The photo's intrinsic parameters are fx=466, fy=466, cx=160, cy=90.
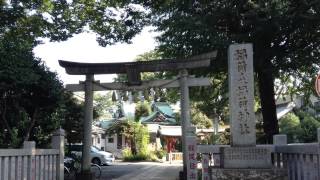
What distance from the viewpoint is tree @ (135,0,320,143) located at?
1855cm

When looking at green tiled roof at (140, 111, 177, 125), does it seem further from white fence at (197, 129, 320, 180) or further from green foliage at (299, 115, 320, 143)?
white fence at (197, 129, 320, 180)

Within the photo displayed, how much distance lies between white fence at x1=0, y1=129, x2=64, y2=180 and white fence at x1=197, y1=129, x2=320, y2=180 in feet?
12.7

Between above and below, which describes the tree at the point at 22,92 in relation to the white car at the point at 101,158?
above

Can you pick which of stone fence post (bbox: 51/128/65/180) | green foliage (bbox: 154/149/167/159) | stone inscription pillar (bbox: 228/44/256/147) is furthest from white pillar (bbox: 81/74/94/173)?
green foliage (bbox: 154/149/167/159)

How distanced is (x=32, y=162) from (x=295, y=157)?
5677 mm

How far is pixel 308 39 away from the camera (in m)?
19.9

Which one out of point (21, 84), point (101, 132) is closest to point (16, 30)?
point (21, 84)

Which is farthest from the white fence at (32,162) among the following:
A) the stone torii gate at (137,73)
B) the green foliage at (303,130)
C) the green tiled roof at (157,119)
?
the green tiled roof at (157,119)

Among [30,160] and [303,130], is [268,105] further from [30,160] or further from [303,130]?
[30,160]

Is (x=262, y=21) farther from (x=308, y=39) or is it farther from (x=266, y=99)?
(x=266, y=99)

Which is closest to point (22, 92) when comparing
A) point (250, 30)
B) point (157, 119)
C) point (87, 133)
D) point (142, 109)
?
point (87, 133)

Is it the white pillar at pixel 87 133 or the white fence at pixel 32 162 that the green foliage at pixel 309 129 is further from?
the white fence at pixel 32 162

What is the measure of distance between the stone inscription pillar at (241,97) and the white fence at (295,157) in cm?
74

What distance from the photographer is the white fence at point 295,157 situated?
8084 mm
